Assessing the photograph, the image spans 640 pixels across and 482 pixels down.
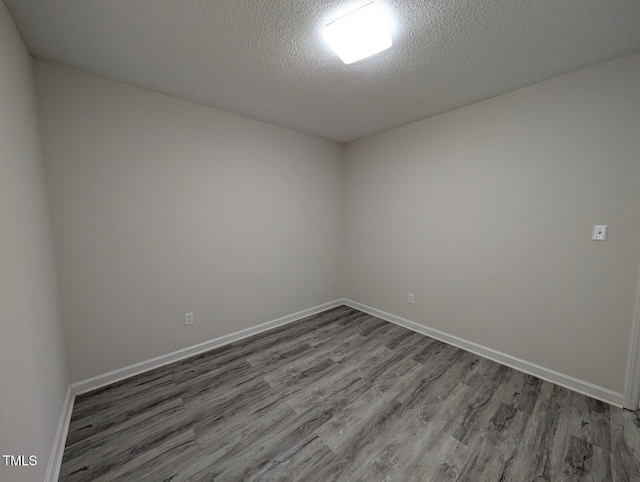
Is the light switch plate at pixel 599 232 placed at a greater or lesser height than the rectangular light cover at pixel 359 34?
lesser

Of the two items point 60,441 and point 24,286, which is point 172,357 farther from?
point 24,286

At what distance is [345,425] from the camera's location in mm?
1710

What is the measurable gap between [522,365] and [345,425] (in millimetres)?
1771

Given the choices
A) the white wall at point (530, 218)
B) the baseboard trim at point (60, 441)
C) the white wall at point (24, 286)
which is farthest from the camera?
the white wall at point (530, 218)

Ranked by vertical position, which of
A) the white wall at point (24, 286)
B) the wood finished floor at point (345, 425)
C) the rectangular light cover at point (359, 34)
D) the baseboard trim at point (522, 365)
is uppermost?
the rectangular light cover at point (359, 34)

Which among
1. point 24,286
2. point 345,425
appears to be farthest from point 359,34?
point 345,425

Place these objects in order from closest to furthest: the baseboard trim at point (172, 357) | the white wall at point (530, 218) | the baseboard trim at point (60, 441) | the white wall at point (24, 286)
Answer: the white wall at point (24, 286) < the baseboard trim at point (60, 441) < the white wall at point (530, 218) < the baseboard trim at point (172, 357)

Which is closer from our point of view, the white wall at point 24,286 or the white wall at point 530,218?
the white wall at point 24,286

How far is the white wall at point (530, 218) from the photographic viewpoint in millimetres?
1821

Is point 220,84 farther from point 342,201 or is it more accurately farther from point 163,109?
point 342,201

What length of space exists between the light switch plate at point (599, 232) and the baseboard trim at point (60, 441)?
12.1 ft

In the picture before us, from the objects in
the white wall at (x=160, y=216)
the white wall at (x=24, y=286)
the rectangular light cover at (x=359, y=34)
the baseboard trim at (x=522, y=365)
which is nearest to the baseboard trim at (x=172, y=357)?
the white wall at (x=160, y=216)

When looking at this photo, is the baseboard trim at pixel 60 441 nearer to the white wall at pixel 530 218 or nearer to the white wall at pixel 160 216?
the white wall at pixel 160 216

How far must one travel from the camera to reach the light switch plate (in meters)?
1.86
